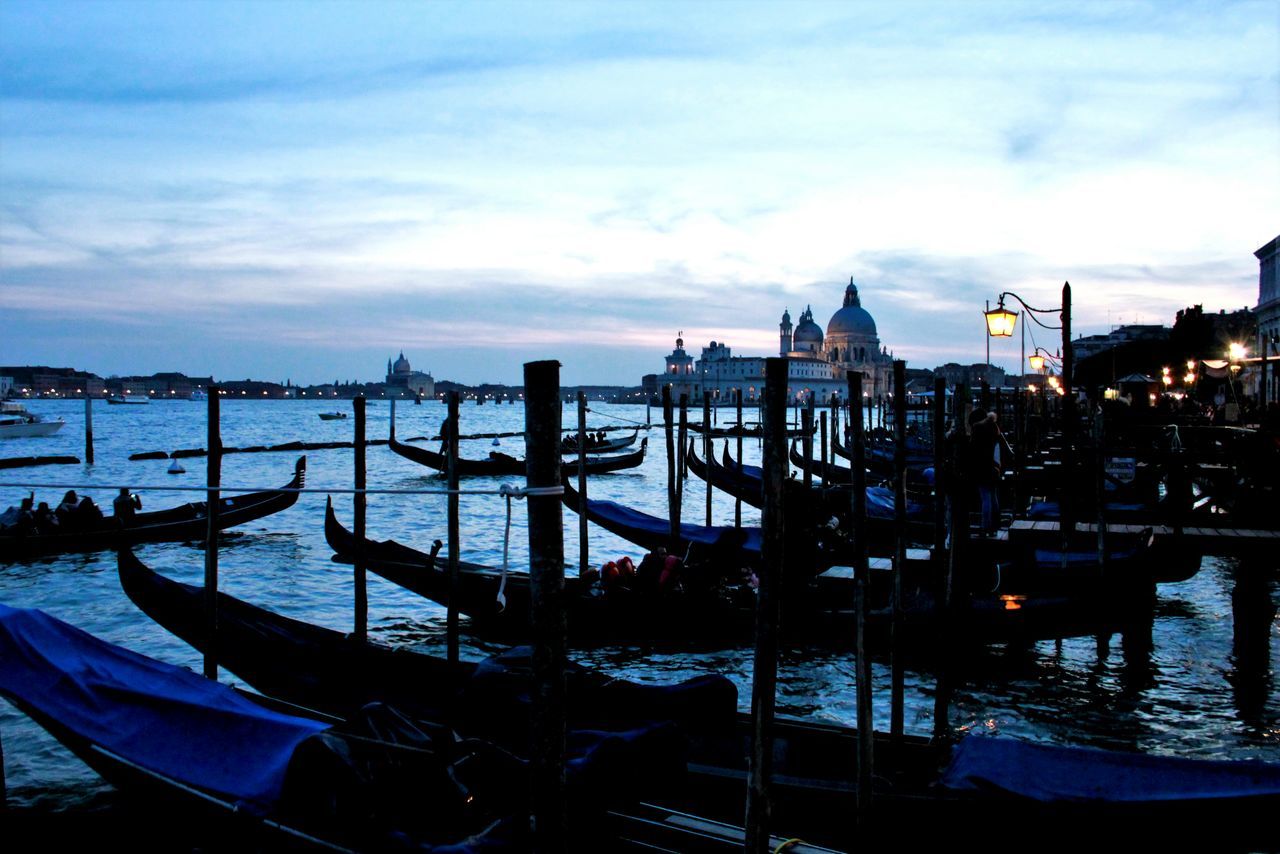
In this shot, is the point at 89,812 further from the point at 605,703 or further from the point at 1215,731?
the point at 1215,731

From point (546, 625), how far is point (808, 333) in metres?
94.2

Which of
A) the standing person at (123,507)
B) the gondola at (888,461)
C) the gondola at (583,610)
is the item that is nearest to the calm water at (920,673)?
the gondola at (583,610)

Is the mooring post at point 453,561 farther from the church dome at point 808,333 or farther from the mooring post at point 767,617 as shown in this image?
the church dome at point 808,333

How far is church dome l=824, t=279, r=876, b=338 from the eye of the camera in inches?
3504

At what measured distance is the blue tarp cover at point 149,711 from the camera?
2988 mm

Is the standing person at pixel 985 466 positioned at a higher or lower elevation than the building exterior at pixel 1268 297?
lower

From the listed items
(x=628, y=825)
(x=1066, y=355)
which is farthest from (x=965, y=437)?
(x=628, y=825)

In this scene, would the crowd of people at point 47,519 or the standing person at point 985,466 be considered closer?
the standing person at point 985,466

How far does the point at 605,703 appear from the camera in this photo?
362 centimetres

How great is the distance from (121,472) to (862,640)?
83.2 feet

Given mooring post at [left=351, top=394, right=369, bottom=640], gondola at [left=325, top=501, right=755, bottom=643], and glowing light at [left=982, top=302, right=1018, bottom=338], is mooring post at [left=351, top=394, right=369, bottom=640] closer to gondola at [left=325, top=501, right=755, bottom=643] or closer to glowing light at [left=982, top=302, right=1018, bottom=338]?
gondola at [left=325, top=501, right=755, bottom=643]

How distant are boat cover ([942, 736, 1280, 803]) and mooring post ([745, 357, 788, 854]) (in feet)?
2.07

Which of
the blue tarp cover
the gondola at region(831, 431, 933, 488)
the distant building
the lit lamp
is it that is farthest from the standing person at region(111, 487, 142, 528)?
the distant building

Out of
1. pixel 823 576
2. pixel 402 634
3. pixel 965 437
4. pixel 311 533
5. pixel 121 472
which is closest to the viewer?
pixel 823 576
